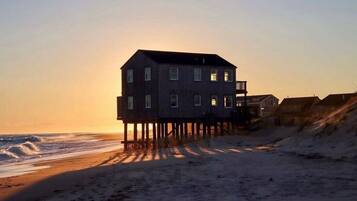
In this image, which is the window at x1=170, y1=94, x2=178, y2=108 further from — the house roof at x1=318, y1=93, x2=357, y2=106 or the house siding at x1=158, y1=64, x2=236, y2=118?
the house roof at x1=318, y1=93, x2=357, y2=106

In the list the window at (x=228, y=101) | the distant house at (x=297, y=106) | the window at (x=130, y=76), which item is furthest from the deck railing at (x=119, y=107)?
the distant house at (x=297, y=106)

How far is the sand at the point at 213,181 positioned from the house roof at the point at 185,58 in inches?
877

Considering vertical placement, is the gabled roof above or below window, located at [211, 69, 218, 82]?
below

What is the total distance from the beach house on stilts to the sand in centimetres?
2055

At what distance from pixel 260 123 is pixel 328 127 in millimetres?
26263

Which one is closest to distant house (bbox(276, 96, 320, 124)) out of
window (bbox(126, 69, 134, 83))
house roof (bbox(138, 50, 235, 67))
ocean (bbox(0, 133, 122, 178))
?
house roof (bbox(138, 50, 235, 67))

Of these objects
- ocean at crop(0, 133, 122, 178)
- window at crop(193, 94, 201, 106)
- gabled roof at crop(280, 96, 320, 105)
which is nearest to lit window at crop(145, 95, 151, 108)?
window at crop(193, 94, 201, 106)

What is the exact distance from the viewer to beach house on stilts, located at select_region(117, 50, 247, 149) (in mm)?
53344

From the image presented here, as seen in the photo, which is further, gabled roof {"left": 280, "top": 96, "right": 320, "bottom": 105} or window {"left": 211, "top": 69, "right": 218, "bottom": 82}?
gabled roof {"left": 280, "top": 96, "right": 320, "bottom": 105}

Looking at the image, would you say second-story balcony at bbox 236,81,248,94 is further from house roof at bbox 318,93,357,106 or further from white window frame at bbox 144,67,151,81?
house roof at bbox 318,93,357,106

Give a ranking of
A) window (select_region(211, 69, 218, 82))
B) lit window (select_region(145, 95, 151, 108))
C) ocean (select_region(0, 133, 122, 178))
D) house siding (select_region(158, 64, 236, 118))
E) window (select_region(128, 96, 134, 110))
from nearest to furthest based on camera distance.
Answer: ocean (select_region(0, 133, 122, 178)) → house siding (select_region(158, 64, 236, 118)) → lit window (select_region(145, 95, 151, 108)) → window (select_region(128, 96, 134, 110)) → window (select_region(211, 69, 218, 82))

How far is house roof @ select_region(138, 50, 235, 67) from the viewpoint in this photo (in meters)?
54.4

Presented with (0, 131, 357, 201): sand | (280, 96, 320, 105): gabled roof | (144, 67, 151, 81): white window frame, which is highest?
(144, 67, 151, 81): white window frame

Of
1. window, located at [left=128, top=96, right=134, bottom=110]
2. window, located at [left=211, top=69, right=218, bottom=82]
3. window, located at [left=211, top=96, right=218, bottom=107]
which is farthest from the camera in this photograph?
window, located at [left=211, top=69, right=218, bottom=82]
